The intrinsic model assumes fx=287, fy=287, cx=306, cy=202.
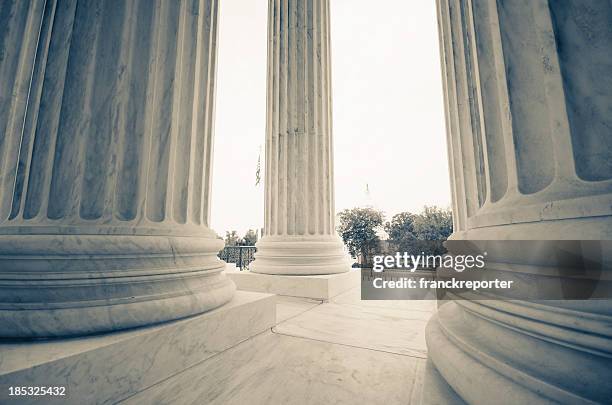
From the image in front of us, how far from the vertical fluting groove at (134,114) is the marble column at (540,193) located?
942 cm

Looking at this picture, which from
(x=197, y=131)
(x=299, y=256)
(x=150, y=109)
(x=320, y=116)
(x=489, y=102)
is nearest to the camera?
(x=489, y=102)

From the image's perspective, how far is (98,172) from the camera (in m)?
8.51

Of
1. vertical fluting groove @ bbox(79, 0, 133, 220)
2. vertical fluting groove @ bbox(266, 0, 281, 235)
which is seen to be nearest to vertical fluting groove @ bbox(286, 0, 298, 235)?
vertical fluting groove @ bbox(266, 0, 281, 235)

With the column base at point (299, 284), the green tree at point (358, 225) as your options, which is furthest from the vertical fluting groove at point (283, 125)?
the green tree at point (358, 225)

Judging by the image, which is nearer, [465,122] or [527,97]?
[527,97]

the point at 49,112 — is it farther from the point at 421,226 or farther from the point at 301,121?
the point at 421,226

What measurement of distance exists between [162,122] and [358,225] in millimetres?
114791

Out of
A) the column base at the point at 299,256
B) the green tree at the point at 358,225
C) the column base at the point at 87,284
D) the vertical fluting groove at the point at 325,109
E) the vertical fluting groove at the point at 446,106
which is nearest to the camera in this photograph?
the column base at the point at 87,284

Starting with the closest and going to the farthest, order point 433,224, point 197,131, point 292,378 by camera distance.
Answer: point 292,378, point 197,131, point 433,224

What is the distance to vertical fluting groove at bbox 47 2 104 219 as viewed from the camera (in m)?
8.09

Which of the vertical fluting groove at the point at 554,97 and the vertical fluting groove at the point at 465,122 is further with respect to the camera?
the vertical fluting groove at the point at 465,122

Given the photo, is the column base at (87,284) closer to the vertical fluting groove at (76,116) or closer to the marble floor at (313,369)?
the vertical fluting groove at (76,116)

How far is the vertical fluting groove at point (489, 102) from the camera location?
6.84 m

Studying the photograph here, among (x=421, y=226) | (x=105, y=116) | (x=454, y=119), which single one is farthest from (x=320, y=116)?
(x=421, y=226)
